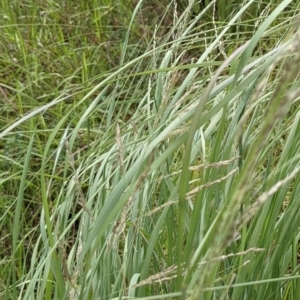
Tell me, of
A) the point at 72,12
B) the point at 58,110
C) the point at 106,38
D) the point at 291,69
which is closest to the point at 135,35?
the point at 106,38

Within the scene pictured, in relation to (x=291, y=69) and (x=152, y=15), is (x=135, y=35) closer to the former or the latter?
(x=152, y=15)

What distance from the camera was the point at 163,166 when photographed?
1.09 meters

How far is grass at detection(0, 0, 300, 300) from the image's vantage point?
0.73 m

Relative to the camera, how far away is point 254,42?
0.75 metres

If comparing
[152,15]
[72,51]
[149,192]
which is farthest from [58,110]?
[149,192]

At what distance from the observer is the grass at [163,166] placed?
2.38 ft

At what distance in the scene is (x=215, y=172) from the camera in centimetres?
108

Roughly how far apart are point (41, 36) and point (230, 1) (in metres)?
0.76

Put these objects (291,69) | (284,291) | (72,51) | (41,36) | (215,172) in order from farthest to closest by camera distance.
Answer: (41,36), (72,51), (284,291), (215,172), (291,69)

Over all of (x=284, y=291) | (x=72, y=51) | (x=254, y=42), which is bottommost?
(x=284, y=291)

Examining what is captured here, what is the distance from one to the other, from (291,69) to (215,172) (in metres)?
0.61

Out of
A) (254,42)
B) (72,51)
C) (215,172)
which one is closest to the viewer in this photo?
(254,42)

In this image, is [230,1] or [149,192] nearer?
[149,192]

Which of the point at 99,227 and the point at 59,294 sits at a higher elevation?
the point at 99,227
